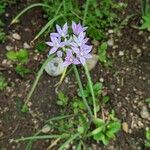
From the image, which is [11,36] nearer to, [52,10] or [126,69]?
[52,10]

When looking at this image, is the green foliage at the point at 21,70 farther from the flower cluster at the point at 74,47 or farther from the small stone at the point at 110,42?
the flower cluster at the point at 74,47

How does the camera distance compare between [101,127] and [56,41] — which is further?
[101,127]

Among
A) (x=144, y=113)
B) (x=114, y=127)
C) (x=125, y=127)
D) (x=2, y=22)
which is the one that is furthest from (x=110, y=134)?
(x=2, y=22)

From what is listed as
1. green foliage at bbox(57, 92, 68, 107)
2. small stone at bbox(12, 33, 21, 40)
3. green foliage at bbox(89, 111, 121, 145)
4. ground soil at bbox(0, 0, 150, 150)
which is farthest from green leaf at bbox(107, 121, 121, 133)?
small stone at bbox(12, 33, 21, 40)

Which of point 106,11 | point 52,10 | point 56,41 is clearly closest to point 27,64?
point 52,10

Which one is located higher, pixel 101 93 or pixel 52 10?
pixel 52 10

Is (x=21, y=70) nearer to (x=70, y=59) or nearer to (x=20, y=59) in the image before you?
(x=20, y=59)
